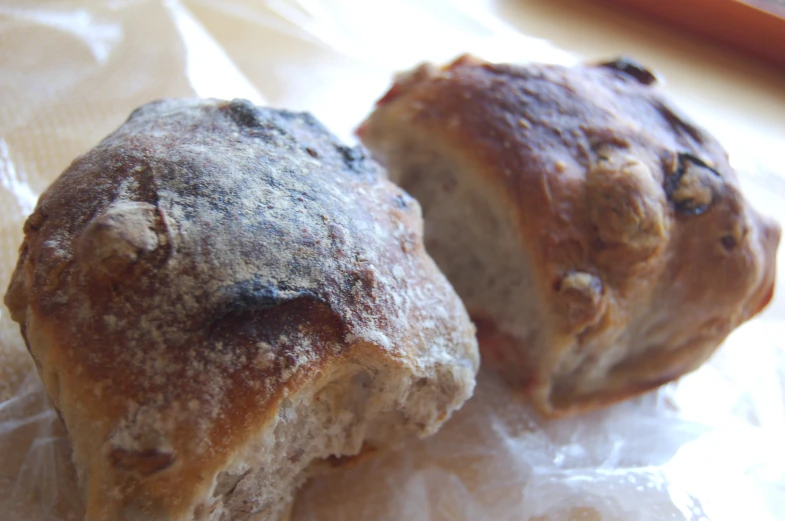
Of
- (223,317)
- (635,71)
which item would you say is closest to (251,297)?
(223,317)

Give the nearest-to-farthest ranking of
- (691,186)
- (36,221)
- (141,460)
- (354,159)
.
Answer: (141,460)
(36,221)
(354,159)
(691,186)

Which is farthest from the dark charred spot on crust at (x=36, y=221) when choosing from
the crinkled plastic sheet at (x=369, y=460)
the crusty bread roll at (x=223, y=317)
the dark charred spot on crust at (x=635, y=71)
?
the dark charred spot on crust at (x=635, y=71)

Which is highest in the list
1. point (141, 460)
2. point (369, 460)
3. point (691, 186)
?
point (691, 186)

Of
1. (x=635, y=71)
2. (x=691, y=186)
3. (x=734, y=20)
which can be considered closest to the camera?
(x=691, y=186)

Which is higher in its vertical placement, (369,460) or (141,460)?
(141,460)

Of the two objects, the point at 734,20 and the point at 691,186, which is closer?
the point at 691,186

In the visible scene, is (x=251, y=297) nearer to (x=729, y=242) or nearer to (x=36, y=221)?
(x=36, y=221)

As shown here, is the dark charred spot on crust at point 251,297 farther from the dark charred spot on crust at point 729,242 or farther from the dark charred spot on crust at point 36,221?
the dark charred spot on crust at point 729,242
